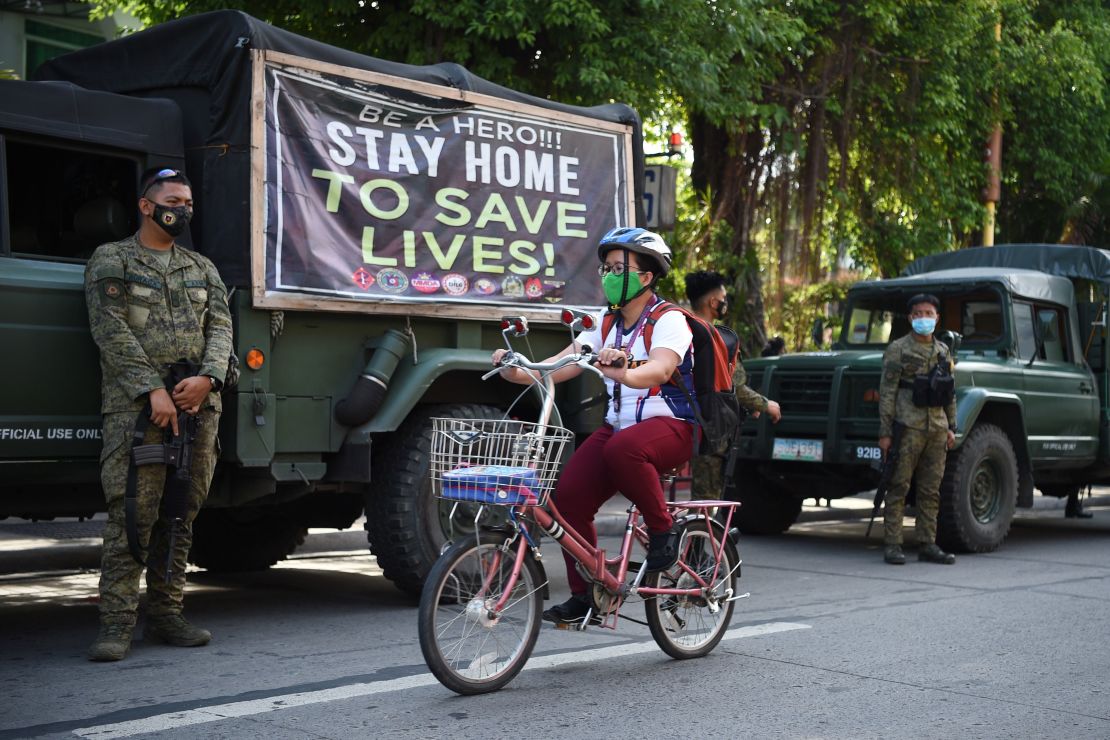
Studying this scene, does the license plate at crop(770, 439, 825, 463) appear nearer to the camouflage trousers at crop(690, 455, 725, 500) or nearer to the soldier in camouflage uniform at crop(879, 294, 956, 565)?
the soldier in camouflage uniform at crop(879, 294, 956, 565)

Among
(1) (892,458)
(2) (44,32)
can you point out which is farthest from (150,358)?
(2) (44,32)

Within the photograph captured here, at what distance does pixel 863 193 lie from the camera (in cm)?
1795

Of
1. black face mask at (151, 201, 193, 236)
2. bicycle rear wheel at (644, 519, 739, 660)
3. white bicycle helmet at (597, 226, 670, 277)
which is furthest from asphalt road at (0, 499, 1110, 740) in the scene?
black face mask at (151, 201, 193, 236)

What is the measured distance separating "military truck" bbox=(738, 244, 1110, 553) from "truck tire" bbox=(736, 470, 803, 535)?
0.04ft

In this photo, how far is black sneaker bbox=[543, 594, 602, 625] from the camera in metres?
5.54

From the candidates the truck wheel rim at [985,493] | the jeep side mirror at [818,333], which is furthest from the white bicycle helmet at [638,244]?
the jeep side mirror at [818,333]

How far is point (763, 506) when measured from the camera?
11.6 meters

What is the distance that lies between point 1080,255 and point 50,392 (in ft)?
29.6

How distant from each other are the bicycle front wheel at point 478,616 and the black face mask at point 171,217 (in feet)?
6.90

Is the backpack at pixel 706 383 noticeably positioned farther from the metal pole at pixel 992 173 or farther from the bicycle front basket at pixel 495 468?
the metal pole at pixel 992 173

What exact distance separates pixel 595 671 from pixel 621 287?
1.69 meters

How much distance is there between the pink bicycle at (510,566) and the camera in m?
5.01

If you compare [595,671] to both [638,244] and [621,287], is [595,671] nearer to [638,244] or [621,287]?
[621,287]

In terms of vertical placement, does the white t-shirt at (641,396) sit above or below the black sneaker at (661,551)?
above
